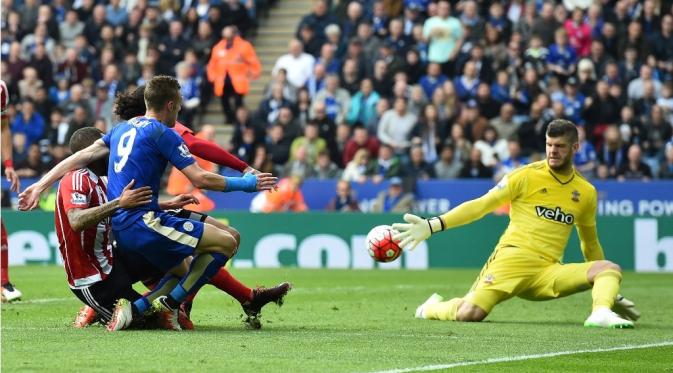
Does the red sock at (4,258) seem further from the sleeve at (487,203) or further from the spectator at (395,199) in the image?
the spectator at (395,199)

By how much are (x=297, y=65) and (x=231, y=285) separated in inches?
582

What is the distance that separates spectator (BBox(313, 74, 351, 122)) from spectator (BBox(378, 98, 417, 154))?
3.36 ft

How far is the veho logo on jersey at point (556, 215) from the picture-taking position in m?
11.2

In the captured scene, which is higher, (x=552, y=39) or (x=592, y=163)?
(x=552, y=39)

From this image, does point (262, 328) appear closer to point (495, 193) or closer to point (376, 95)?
point (495, 193)

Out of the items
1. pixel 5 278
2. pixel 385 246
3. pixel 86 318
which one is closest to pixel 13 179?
pixel 5 278

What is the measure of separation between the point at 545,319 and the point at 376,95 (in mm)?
11939

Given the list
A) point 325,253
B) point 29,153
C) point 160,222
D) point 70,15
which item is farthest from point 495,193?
point 70,15

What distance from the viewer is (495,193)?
1100 centimetres

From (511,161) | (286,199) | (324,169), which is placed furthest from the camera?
(324,169)

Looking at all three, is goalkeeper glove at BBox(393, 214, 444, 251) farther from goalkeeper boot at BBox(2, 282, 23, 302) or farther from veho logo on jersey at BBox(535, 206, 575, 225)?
goalkeeper boot at BBox(2, 282, 23, 302)

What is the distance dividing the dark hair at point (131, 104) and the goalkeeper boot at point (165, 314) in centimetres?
151

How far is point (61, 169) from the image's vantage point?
9516mm

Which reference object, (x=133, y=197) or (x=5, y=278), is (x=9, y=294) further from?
(x=133, y=197)
